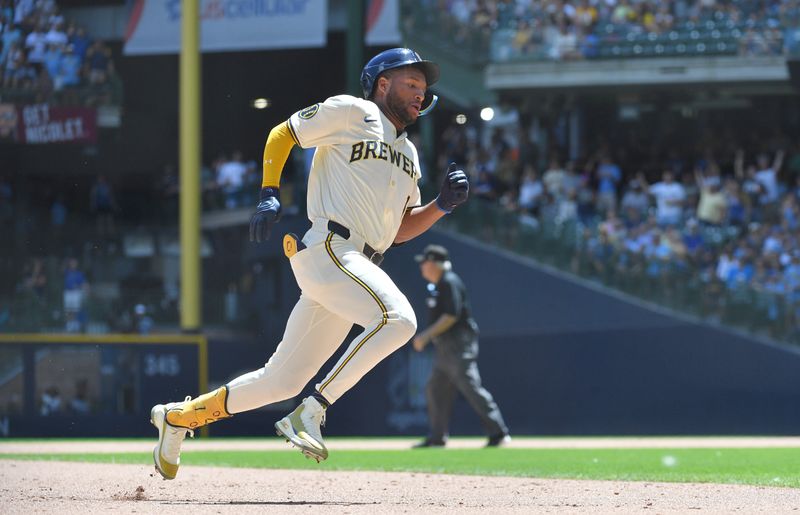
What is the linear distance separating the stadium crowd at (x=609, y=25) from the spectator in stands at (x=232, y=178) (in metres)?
3.50

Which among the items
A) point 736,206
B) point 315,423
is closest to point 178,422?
point 315,423

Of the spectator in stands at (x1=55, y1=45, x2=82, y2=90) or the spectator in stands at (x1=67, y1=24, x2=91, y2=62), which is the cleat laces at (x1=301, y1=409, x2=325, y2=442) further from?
the spectator in stands at (x1=67, y1=24, x2=91, y2=62)

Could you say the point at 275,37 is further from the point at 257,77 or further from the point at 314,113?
the point at 314,113

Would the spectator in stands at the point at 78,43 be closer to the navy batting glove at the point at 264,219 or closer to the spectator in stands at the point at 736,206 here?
the spectator in stands at the point at 736,206

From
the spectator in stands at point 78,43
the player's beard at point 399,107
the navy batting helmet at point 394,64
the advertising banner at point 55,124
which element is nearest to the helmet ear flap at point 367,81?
the navy batting helmet at point 394,64

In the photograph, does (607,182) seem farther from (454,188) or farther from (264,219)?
(264,219)

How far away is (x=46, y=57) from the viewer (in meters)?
20.0

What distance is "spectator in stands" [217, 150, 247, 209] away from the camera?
19.4 metres

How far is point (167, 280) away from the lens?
18.5m

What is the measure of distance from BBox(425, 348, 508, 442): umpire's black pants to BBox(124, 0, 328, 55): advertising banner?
31.5ft

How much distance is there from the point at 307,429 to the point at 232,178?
14863 millimetres

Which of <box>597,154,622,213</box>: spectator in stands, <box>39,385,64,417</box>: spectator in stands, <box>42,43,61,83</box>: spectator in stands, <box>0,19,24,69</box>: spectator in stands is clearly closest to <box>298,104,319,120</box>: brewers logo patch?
<box>39,385,64,417</box>: spectator in stands

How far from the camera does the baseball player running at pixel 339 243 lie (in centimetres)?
569

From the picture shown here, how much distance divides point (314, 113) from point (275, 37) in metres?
14.7
